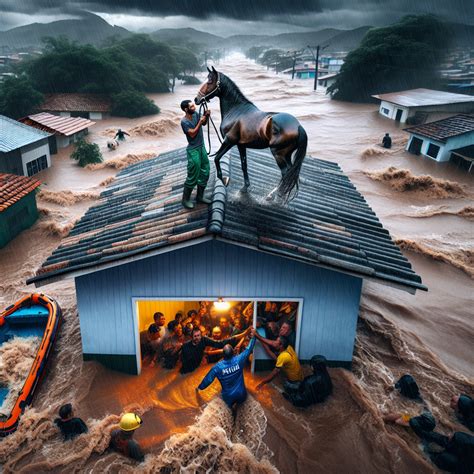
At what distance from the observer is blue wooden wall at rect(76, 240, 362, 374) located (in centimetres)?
766

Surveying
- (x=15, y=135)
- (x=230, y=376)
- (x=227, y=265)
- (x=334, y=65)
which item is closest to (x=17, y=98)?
(x=15, y=135)

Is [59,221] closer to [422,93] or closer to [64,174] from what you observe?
[64,174]

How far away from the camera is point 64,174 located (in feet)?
84.1

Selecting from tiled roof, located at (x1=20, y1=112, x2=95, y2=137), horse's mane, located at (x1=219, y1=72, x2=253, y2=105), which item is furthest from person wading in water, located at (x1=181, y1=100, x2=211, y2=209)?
tiled roof, located at (x1=20, y1=112, x2=95, y2=137)

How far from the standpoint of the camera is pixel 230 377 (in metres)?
7.17

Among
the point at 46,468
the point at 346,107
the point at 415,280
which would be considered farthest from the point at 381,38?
the point at 46,468

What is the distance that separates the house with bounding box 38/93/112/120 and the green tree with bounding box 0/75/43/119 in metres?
1.48

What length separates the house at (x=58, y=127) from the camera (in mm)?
29375

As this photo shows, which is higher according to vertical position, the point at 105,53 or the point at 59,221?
the point at 105,53

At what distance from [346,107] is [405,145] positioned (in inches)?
767

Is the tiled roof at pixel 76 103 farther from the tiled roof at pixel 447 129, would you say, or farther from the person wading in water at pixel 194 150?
the person wading in water at pixel 194 150

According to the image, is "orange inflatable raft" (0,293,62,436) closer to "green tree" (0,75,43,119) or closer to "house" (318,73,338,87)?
"green tree" (0,75,43,119)

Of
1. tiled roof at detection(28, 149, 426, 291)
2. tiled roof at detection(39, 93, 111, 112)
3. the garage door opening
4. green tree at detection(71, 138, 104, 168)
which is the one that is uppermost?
tiled roof at detection(28, 149, 426, 291)

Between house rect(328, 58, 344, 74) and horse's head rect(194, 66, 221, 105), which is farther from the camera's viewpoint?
house rect(328, 58, 344, 74)
